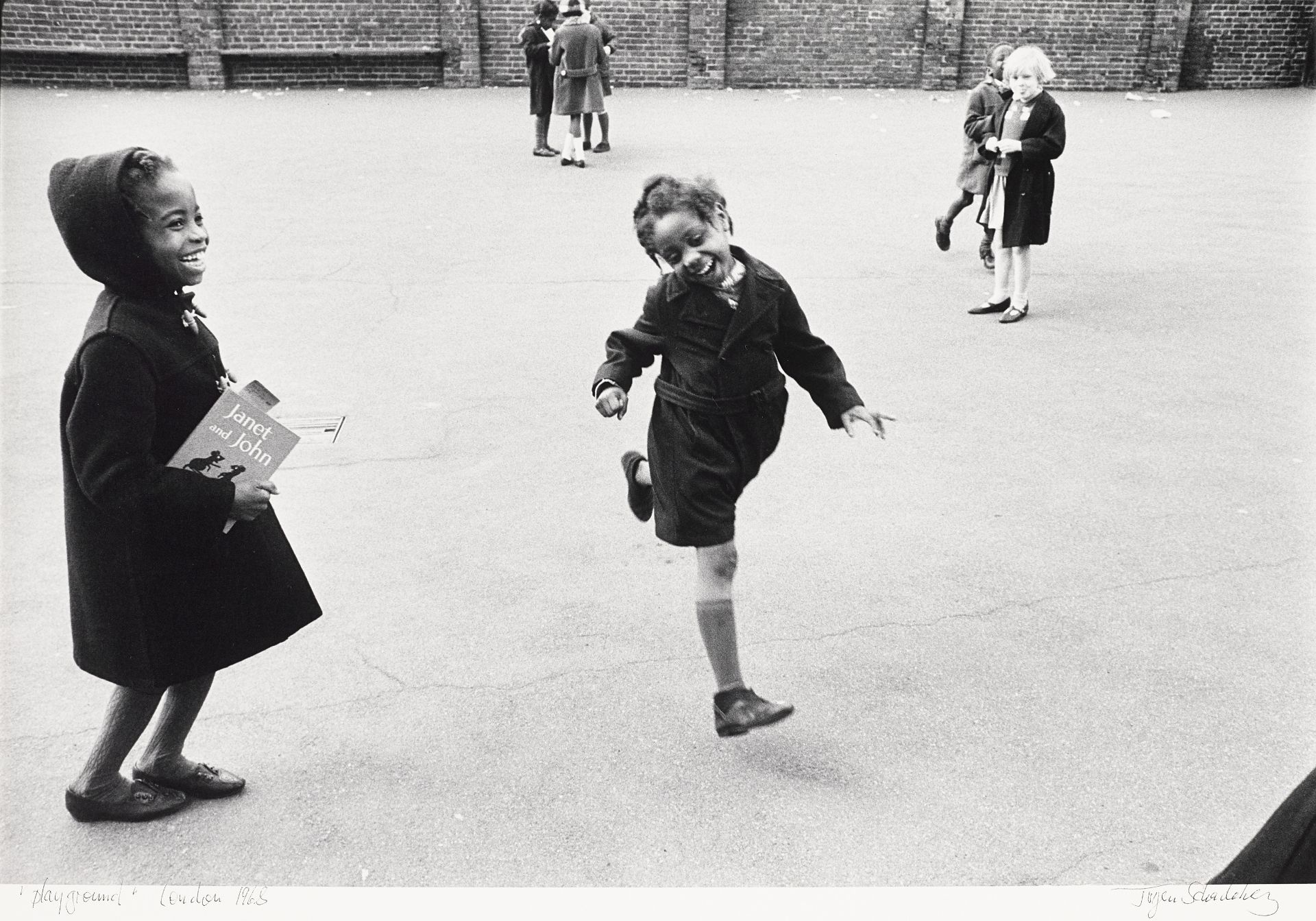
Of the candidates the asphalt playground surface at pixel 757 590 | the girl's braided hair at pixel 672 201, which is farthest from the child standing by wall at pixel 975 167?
the girl's braided hair at pixel 672 201

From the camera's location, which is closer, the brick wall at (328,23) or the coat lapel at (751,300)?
the coat lapel at (751,300)

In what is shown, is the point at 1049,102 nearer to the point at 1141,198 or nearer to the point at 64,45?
the point at 1141,198

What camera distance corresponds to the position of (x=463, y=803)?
10.7 ft

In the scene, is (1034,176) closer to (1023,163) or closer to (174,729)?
(1023,163)

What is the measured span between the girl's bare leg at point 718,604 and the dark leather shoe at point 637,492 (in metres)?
0.46

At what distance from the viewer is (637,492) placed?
382 cm

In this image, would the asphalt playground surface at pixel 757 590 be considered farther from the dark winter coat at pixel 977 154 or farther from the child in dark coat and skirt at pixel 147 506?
the dark winter coat at pixel 977 154

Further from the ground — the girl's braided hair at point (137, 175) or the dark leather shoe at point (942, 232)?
the girl's braided hair at point (137, 175)

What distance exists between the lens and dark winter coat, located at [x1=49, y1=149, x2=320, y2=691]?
2.64 m

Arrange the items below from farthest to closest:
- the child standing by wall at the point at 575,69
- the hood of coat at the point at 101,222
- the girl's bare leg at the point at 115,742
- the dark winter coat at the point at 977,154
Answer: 1. the child standing by wall at the point at 575,69
2. the dark winter coat at the point at 977,154
3. the girl's bare leg at the point at 115,742
4. the hood of coat at the point at 101,222

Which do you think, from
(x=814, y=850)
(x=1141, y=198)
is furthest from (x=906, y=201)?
(x=814, y=850)

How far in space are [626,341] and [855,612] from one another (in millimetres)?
1456

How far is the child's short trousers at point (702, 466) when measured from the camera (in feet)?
10.9
